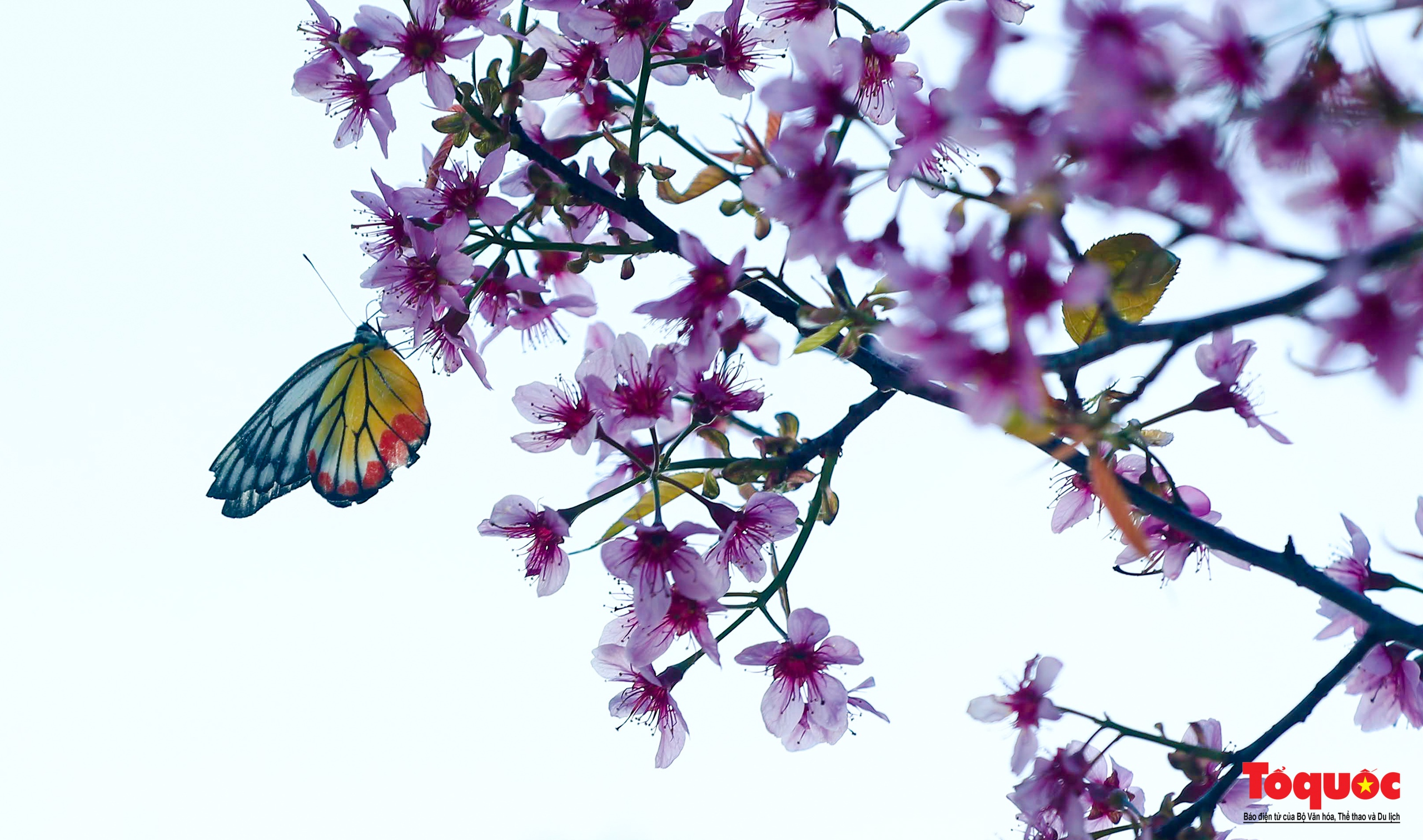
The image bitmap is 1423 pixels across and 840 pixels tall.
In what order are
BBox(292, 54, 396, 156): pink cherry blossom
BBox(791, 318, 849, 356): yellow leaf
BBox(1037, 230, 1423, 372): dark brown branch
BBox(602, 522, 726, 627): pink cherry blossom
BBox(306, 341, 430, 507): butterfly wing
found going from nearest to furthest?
BBox(1037, 230, 1423, 372): dark brown branch
BBox(791, 318, 849, 356): yellow leaf
BBox(602, 522, 726, 627): pink cherry blossom
BBox(292, 54, 396, 156): pink cherry blossom
BBox(306, 341, 430, 507): butterfly wing

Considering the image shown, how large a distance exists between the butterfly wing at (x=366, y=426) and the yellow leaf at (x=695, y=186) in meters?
1.18

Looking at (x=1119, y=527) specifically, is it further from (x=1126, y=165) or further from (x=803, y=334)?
(x=803, y=334)

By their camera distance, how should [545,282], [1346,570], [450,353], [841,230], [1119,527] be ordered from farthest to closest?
[545,282] → [450,353] → [1346,570] → [841,230] → [1119,527]

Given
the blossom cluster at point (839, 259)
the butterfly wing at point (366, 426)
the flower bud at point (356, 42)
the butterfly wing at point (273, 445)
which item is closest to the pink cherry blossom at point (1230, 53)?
the blossom cluster at point (839, 259)

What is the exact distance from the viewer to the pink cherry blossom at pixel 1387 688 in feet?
3.77

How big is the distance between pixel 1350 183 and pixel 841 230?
359mm

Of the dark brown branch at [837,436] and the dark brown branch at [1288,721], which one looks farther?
the dark brown branch at [837,436]

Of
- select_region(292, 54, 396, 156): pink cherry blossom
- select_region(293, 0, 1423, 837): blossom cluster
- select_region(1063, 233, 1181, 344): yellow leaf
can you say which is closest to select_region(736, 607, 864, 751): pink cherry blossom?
select_region(293, 0, 1423, 837): blossom cluster

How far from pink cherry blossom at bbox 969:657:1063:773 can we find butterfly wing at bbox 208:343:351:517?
1.64m

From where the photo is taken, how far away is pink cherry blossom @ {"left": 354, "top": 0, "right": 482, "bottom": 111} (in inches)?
46.5

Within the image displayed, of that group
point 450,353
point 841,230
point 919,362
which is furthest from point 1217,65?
point 450,353

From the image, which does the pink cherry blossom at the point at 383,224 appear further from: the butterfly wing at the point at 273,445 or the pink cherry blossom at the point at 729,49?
the butterfly wing at the point at 273,445

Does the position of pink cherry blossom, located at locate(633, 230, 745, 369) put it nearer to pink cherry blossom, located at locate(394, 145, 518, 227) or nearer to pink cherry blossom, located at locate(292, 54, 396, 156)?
pink cherry blossom, located at locate(394, 145, 518, 227)

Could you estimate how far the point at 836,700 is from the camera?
1.28m
